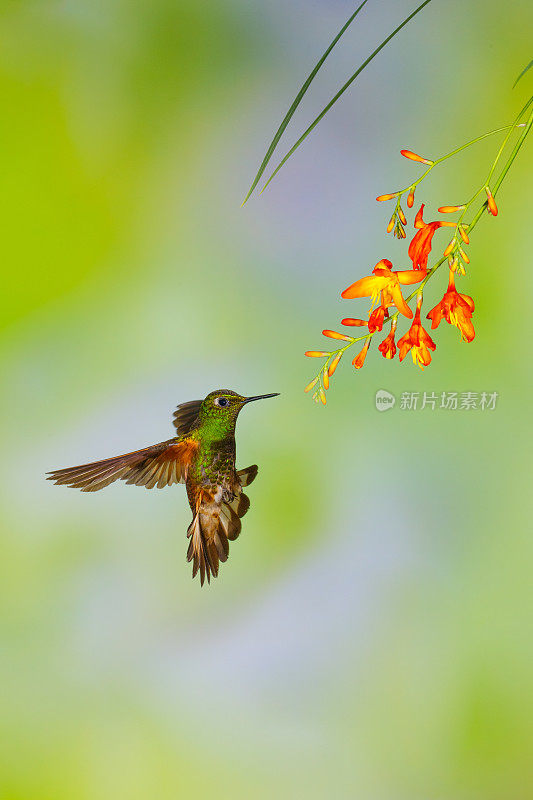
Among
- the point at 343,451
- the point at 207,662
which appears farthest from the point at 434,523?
the point at 207,662

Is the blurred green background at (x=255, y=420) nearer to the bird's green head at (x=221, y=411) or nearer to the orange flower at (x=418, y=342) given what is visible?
the bird's green head at (x=221, y=411)

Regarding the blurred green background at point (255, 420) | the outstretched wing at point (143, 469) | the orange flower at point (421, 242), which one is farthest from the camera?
the blurred green background at point (255, 420)

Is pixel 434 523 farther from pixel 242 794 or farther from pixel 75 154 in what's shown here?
pixel 75 154

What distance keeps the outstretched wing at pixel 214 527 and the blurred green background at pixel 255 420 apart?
0.03 metres


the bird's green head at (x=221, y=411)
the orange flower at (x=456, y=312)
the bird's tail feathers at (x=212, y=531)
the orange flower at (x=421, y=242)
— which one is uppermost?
the bird's green head at (x=221, y=411)

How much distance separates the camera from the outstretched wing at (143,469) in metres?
0.99

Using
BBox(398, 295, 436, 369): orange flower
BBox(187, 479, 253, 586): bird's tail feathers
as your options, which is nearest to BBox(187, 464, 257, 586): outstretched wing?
BBox(187, 479, 253, 586): bird's tail feathers

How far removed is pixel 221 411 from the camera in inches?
40.9

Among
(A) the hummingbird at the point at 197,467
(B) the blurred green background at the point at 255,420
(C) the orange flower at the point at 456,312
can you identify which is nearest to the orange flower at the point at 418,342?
(C) the orange flower at the point at 456,312

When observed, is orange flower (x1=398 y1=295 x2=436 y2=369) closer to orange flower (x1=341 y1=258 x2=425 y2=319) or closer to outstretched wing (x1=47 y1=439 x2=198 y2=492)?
orange flower (x1=341 y1=258 x2=425 y2=319)

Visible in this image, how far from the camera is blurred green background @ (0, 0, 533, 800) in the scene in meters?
1.18

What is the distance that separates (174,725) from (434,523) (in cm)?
62

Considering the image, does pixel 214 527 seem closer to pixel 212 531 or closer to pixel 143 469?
pixel 212 531

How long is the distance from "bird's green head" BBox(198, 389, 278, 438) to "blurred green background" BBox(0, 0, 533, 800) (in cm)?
14
